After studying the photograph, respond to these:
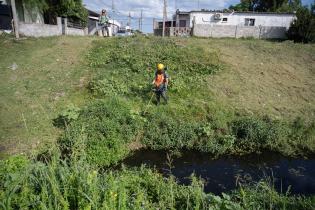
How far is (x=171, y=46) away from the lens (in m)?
14.5

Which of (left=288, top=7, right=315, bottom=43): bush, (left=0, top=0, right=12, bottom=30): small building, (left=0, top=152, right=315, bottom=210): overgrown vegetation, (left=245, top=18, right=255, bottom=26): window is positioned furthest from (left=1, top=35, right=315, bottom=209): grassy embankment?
(left=245, top=18, right=255, bottom=26): window

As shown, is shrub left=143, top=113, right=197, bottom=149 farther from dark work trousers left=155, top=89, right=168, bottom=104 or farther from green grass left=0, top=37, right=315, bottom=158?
dark work trousers left=155, top=89, right=168, bottom=104

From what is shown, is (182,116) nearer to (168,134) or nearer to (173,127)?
(173,127)

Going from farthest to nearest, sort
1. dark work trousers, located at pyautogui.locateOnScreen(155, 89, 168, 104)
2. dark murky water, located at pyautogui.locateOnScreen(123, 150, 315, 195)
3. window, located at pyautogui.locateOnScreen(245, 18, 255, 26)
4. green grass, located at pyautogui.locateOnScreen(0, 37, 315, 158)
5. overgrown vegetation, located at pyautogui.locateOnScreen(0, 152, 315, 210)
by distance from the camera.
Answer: window, located at pyautogui.locateOnScreen(245, 18, 255, 26), dark work trousers, located at pyautogui.locateOnScreen(155, 89, 168, 104), green grass, located at pyautogui.locateOnScreen(0, 37, 315, 158), dark murky water, located at pyautogui.locateOnScreen(123, 150, 315, 195), overgrown vegetation, located at pyautogui.locateOnScreen(0, 152, 315, 210)

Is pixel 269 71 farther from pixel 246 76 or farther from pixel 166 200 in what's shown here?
pixel 166 200

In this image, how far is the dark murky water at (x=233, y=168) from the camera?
645 cm

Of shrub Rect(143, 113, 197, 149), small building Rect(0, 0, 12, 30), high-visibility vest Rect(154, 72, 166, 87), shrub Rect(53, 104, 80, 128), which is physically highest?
small building Rect(0, 0, 12, 30)

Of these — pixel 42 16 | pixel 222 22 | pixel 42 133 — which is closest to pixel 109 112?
pixel 42 133

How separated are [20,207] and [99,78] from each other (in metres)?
8.06

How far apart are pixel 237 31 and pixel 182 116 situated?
52.8 feet

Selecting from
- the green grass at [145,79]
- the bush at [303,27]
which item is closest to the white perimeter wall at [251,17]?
the bush at [303,27]

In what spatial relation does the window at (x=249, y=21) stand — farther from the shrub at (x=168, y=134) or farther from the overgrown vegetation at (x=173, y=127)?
the shrub at (x=168, y=134)

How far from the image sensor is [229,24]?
26.5 m

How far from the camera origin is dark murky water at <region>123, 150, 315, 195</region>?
6453 millimetres
